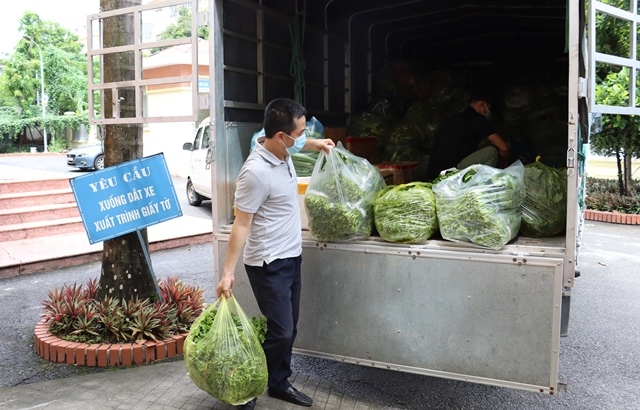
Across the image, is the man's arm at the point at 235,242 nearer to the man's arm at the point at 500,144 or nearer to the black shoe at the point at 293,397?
the black shoe at the point at 293,397

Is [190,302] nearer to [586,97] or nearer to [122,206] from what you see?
[122,206]

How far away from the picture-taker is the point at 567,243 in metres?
3.06

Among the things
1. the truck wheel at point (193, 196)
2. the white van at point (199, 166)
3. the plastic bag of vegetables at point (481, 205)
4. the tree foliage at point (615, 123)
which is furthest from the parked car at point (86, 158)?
the plastic bag of vegetables at point (481, 205)

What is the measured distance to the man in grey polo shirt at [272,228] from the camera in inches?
130

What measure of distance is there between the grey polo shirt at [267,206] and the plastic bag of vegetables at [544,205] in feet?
4.46

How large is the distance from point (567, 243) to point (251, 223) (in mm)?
1698

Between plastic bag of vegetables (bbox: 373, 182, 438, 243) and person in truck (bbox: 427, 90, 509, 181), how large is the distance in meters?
1.20

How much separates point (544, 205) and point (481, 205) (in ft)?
1.76

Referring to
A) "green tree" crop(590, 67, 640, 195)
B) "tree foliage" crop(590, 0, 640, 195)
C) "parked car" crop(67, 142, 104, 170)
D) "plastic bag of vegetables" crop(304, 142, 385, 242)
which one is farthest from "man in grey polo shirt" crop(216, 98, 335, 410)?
"parked car" crop(67, 142, 104, 170)

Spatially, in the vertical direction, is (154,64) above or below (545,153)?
above

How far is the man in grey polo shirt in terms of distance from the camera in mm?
3311

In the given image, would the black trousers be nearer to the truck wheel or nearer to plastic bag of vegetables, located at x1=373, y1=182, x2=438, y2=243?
plastic bag of vegetables, located at x1=373, y1=182, x2=438, y2=243

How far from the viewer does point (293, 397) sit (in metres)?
3.64

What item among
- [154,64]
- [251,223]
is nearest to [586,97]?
[251,223]
